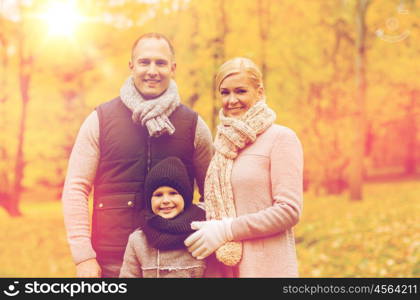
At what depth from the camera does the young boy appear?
9.76 ft

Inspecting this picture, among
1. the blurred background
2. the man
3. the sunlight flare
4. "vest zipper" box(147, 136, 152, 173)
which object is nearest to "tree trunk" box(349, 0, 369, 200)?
the blurred background

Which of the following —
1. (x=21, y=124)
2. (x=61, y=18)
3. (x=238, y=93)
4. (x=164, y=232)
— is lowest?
(x=164, y=232)

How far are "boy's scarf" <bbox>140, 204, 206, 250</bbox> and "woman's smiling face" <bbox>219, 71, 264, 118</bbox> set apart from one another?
71cm

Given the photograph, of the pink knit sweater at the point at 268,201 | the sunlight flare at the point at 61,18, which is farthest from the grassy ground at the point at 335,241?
the sunlight flare at the point at 61,18

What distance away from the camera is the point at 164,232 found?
9.75 ft

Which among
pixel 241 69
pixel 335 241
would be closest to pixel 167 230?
pixel 241 69

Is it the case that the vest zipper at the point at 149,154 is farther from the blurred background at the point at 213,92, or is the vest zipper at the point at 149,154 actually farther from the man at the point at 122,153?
the blurred background at the point at 213,92

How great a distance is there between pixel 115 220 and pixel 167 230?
52 centimetres

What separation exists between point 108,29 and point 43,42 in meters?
2.05

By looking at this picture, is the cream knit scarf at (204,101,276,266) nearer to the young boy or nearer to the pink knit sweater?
the pink knit sweater

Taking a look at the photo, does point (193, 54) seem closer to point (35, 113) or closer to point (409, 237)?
point (35, 113)

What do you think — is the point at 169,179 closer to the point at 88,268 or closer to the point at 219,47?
the point at 88,268

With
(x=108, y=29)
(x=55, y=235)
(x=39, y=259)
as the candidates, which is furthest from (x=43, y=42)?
(x=39, y=259)

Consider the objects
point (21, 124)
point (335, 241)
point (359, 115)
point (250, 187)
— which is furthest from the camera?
point (359, 115)
